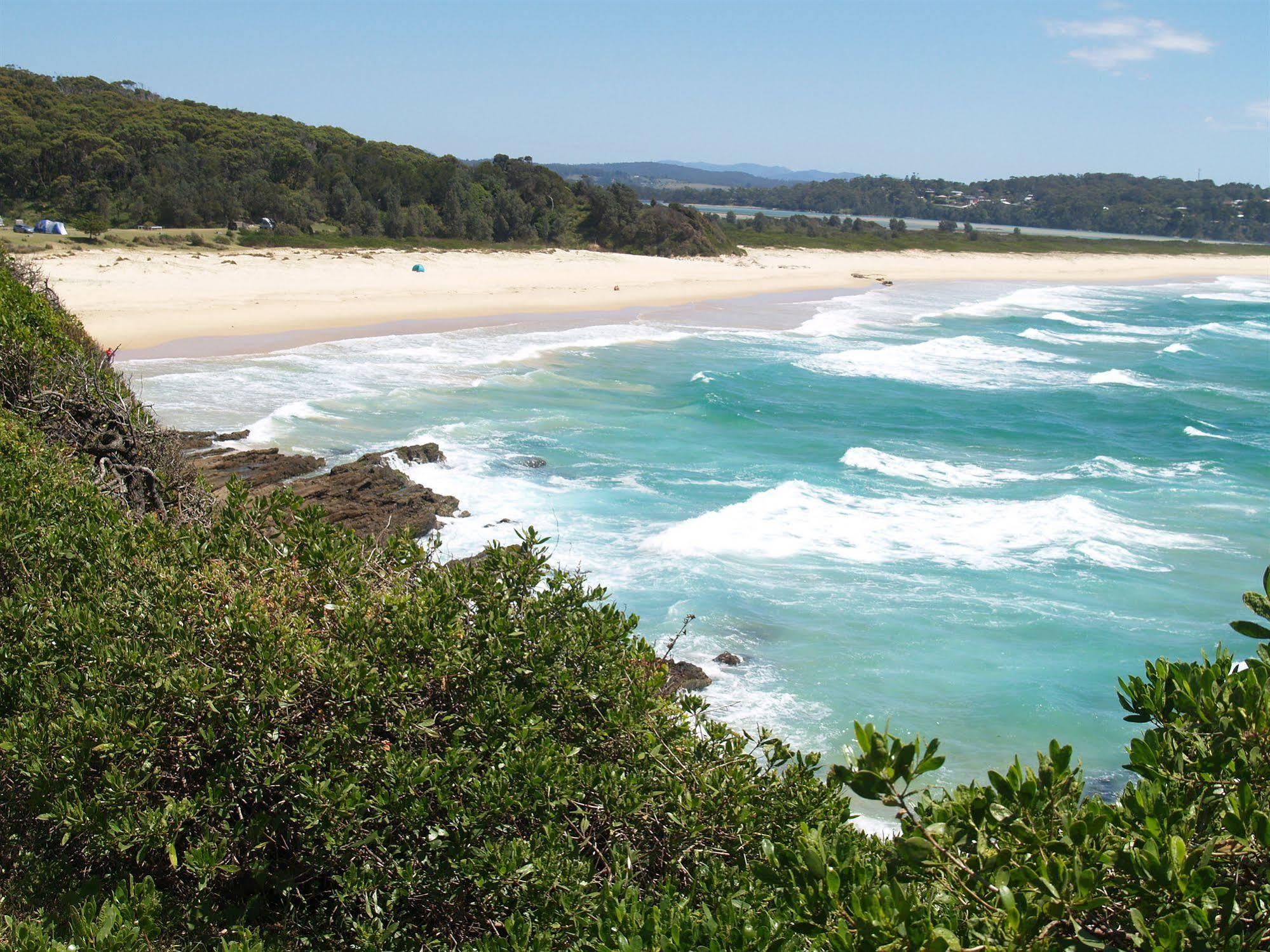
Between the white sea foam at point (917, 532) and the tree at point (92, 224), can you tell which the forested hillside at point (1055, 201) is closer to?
the tree at point (92, 224)

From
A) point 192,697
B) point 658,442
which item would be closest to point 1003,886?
point 192,697

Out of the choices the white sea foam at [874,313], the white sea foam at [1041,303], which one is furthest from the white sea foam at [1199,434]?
the white sea foam at [1041,303]

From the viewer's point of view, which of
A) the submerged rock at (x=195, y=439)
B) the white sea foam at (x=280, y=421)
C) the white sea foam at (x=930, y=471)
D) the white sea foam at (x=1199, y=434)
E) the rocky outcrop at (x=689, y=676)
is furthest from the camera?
the white sea foam at (x=1199, y=434)

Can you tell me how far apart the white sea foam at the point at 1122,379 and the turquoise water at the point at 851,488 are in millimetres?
214

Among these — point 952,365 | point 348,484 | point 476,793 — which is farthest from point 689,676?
point 952,365

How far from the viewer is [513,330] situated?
32.5 metres

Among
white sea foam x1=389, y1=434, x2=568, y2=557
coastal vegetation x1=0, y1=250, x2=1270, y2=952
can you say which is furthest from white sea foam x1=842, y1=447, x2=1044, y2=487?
coastal vegetation x1=0, y1=250, x2=1270, y2=952

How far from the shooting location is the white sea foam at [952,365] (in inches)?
1145

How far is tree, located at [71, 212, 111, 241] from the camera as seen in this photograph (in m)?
39.0

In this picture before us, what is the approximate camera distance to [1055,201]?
147375mm

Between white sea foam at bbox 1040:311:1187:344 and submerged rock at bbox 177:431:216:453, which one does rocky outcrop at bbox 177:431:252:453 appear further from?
white sea foam at bbox 1040:311:1187:344

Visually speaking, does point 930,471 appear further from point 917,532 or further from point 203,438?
point 203,438

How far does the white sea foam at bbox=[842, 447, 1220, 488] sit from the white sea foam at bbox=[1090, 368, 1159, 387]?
350 inches

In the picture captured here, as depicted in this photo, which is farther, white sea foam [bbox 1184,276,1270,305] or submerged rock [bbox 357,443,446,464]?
white sea foam [bbox 1184,276,1270,305]
